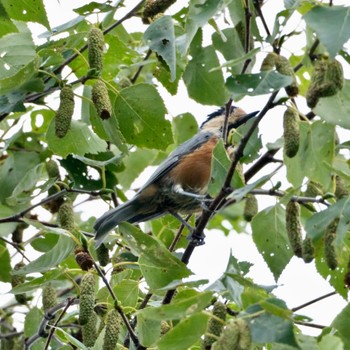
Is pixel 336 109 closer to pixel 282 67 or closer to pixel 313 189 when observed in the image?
pixel 282 67

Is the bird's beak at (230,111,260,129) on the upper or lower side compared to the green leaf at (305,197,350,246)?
lower

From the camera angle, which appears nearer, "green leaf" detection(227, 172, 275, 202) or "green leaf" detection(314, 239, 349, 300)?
"green leaf" detection(227, 172, 275, 202)

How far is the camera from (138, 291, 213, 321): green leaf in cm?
260

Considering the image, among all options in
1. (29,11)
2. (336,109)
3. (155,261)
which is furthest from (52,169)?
(336,109)

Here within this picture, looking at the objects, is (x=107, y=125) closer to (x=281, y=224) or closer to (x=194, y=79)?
(x=194, y=79)

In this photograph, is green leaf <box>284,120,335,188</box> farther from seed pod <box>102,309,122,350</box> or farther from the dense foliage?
seed pod <box>102,309,122,350</box>

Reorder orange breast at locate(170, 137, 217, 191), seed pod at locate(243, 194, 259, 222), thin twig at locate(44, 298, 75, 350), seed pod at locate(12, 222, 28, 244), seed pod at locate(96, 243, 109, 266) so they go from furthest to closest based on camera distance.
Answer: orange breast at locate(170, 137, 217, 191)
seed pod at locate(12, 222, 28, 244)
seed pod at locate(243, 194, 259, 222)
seed pod at locate(96, 243, 109, 266)
thin twig at locate(44, 298, 75, 350)

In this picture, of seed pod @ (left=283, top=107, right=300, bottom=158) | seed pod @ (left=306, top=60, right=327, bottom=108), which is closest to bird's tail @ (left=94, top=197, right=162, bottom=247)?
seed pod @ (left=283, top=107, right=300, bottom=158)

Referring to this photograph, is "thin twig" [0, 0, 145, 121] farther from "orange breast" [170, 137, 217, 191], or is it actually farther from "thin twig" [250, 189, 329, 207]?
"orange breast" [170, 137, 217, 191]

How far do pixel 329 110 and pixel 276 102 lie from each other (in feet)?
0.82

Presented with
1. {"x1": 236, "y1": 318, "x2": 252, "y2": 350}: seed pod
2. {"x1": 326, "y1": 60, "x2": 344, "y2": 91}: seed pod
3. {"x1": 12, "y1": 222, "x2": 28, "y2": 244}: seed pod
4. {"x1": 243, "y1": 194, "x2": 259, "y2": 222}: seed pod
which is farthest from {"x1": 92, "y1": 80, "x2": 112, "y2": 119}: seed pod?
{"x1": 12, "y1": 222, "x2": 28, "y2": 244}: seed pod

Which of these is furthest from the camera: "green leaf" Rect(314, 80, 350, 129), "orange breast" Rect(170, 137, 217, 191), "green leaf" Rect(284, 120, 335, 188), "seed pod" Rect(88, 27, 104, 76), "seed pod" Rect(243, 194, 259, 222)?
"orange breast" Rect(170, 137, 217, 191)

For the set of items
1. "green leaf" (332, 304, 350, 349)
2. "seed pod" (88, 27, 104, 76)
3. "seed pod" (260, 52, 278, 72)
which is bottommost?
"green leaf" (332, 304, 350, 349)

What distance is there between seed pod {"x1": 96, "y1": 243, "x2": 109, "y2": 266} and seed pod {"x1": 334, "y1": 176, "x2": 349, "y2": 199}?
3.36 ft
